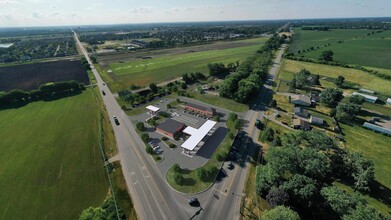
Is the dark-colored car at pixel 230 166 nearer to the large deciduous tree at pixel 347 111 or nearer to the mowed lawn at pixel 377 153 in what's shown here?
the mowed lawn at pixel 377 153

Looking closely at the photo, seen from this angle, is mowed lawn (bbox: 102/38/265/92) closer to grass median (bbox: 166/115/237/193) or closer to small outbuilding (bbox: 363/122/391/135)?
grass median (bbox: 166/115/237/193)

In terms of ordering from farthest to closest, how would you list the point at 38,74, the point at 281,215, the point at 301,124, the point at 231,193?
the point at 38,74 → the point at 301,124 → the point at 231,193 → the point at 281,215

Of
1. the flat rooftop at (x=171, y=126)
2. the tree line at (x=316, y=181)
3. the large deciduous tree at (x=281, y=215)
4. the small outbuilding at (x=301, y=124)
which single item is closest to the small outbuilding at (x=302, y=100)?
the small outbuilding at (x=301, y=124)

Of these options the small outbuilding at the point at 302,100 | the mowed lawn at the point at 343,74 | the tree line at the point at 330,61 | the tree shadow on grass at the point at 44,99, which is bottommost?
the tree shadow on grass at the point at 44,99

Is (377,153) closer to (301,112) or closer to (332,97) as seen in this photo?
(301,112)

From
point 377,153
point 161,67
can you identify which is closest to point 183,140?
point 377,153

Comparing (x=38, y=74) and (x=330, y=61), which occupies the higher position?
(x=330, y=61)
